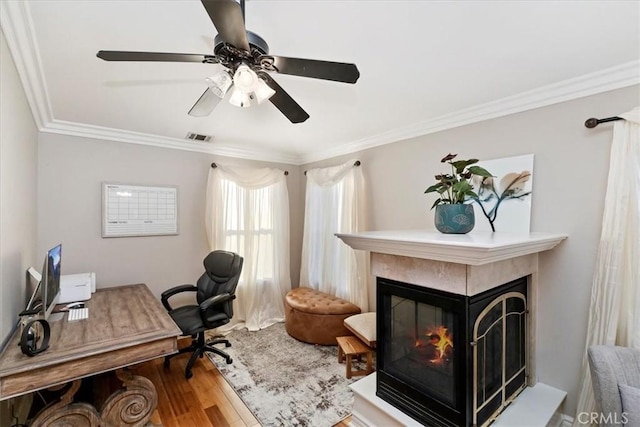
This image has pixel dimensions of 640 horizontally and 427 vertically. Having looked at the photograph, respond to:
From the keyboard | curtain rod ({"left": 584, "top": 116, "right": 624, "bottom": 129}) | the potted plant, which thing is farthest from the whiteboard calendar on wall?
curtain rod ({"left": 584, "top": 116, "right": 624, "bottom": 129})

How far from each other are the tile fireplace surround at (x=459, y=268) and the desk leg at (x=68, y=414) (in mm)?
1657

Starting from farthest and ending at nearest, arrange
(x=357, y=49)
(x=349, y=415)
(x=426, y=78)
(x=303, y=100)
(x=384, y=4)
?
(x=303, y=100), (x=349, y=415), (x=426, y=78), (x=357, y=49), (x=384, y=4)

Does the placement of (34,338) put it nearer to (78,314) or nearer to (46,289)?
(46,289)

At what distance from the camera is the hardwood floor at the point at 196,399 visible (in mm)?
2002

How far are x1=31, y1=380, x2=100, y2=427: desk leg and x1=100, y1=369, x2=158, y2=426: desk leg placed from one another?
62mm

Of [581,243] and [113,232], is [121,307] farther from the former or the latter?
[581,243]

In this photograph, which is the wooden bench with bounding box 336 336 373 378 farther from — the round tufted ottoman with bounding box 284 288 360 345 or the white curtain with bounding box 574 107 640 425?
the white curtain with bounding box 574 107 640 425

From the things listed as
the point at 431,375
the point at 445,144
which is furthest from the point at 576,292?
the point at 445,144

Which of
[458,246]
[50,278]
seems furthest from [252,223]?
[458,246]

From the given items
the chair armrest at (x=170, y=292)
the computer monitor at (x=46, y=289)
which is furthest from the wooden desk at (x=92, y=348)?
the chair armrest at (x=170, y=292)

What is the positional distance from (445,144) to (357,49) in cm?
141

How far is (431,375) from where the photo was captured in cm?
175

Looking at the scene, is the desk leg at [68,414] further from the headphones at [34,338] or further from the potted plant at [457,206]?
the potted plant at [457,206]

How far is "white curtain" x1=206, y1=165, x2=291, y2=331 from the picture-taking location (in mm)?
3572
